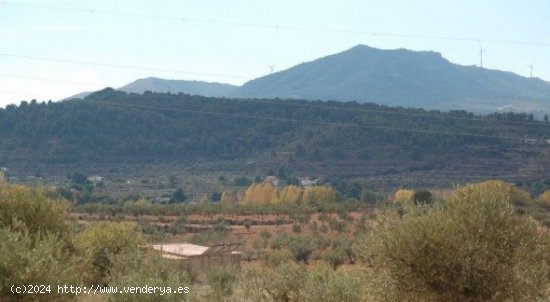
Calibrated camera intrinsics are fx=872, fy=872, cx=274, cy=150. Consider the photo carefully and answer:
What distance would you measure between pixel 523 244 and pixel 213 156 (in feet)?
358

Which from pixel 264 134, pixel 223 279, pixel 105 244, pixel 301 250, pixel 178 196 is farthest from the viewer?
pixel 264 134

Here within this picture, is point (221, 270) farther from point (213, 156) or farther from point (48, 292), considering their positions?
point (213, 156)

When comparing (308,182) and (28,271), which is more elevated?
(28,271)

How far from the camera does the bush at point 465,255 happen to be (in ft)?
64.5

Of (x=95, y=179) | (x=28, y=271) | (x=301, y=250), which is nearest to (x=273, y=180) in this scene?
(x=95, y=179)

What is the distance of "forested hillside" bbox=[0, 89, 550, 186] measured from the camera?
11400 centimetres

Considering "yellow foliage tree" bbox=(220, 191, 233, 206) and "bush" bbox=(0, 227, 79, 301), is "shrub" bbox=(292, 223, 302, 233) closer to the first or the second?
"yellow foliage tree" bbox=(220, 191, 233, 206)

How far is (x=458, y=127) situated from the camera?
391 ft

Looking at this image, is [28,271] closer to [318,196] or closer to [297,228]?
[297,228]

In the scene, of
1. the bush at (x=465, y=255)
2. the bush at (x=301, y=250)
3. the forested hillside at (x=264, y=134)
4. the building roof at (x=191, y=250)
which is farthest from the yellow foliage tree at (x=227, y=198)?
the bush at (x=465, y=255)

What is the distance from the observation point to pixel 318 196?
9194 cm

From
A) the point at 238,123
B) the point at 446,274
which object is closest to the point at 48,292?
the point at 446,274

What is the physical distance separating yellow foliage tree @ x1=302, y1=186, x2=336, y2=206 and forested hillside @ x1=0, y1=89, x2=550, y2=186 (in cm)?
2201

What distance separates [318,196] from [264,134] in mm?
40331
